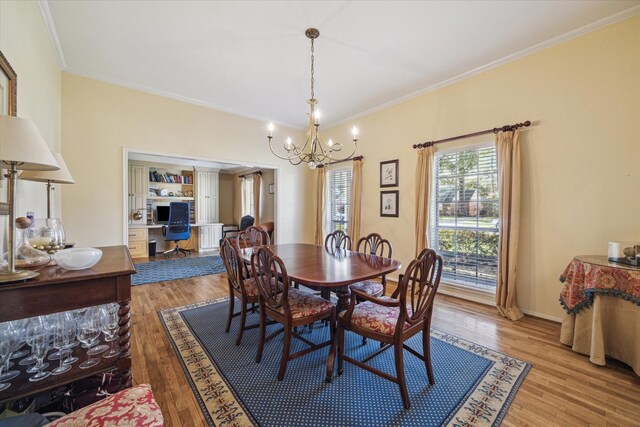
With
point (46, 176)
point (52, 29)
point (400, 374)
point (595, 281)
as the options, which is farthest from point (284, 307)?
point (52, 29)

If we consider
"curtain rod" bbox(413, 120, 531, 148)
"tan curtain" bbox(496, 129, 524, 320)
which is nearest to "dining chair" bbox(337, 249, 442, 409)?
"tan curtain" bbox(496, 129, 524, 320)

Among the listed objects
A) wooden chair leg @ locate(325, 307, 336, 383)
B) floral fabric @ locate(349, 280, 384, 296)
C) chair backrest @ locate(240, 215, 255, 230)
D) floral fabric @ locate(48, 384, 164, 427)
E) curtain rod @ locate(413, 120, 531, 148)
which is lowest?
wooden chair leg @ locate(325, 307, 336, 383)

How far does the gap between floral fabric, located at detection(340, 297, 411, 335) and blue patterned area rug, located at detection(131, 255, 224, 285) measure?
12.5 feet

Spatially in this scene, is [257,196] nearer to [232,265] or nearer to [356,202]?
[356,202]

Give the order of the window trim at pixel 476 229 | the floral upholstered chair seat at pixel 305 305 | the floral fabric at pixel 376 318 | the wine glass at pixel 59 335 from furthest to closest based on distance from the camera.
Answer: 1. the window trim at pixel 476 229
2. the floral upholstered chair seat at pixel 305 305
3. the floral fabric at pixel 376 318
4. the wine glass at pixel 59 335

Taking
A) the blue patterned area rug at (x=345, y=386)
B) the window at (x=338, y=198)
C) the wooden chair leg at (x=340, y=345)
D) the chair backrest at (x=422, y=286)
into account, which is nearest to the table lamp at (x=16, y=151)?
the blue patterned area rug at (x=345, y=386)

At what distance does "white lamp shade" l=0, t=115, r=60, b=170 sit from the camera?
3.43 ft

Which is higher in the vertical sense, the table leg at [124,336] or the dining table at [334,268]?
the dining table at [334,268]

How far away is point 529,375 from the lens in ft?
6.42

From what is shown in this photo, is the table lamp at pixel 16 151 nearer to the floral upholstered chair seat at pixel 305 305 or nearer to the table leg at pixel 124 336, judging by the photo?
the table leg at pixel 124 336

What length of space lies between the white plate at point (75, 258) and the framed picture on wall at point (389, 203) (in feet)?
12.5

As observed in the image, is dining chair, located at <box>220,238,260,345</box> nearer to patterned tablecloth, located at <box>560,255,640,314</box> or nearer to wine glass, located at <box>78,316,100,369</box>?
wine glass, located at <box>78,316,100,369</box>

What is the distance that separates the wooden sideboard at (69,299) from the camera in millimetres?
1109

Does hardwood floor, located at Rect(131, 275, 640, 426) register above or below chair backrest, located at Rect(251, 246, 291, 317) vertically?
below
